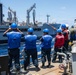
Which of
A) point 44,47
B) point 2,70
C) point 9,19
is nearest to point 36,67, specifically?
point 44,47

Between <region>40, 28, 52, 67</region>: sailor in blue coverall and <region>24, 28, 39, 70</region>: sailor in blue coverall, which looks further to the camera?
<region>40, 28, 52, 67</region>: sailor in blue coverall

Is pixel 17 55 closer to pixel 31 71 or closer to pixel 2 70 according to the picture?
pixel 31 71

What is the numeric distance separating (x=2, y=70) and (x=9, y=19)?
149ft

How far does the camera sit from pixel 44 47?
10070 mm

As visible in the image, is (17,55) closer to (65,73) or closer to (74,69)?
(65,73)

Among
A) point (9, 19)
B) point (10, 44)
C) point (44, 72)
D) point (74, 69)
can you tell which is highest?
point (9, 19)

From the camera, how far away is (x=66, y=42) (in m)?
12.2

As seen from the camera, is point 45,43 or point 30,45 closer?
point 30,45

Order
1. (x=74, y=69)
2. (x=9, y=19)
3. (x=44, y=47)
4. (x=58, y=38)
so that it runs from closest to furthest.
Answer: (x=74, y=69)
(x=44, y=47)
(x=58, y=38)
(x=9, y=19)

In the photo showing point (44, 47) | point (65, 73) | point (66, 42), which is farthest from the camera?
point (66, 42)

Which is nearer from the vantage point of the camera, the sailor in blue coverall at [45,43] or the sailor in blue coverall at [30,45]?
the sailor in blue coverall at [30,45]

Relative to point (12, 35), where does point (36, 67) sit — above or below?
below

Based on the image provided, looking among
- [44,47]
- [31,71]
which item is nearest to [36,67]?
[31,71]

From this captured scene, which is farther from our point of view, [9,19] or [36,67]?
[9,19]
